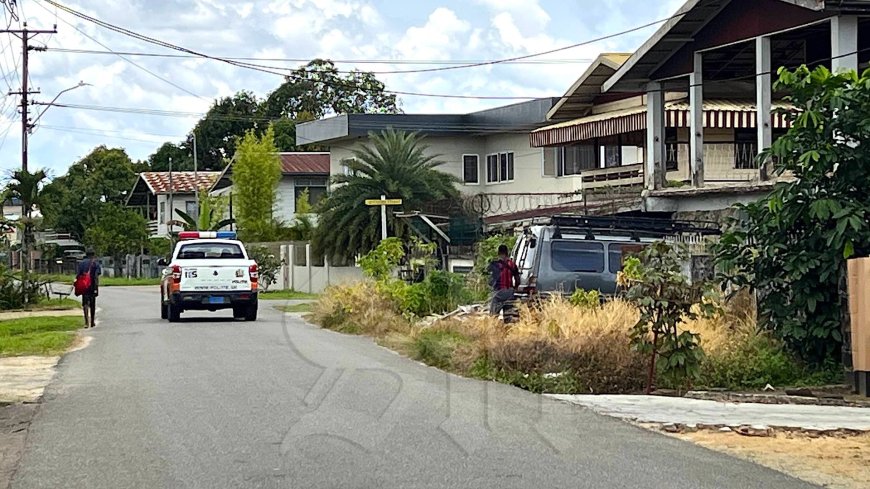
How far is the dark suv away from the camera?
2000 cm

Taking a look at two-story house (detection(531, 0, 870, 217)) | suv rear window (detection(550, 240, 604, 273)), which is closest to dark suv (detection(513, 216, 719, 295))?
suv rear window (detection(550, 240, 604, 273))

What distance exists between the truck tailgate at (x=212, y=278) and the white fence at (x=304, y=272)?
672 inches

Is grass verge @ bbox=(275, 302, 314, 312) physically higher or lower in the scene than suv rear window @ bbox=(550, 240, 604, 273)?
lower

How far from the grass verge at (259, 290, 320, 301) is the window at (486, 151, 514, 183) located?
850 cm

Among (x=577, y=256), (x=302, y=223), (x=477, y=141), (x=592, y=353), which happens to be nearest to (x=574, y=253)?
(x=577, y=256)

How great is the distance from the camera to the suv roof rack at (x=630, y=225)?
20.4 metres

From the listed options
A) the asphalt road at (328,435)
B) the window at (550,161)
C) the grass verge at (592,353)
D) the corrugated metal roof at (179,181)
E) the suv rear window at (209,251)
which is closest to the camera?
the asphalt road at (328,435)

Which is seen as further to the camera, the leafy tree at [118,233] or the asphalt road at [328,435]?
the leafy tree at [118,233]

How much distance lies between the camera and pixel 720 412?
517 inches

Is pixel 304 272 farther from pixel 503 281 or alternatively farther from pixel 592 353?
pixel 592 353

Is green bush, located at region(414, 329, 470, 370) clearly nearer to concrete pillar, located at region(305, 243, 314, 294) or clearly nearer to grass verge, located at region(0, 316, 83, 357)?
grass verge, located at region(0, 316, 83, 357)

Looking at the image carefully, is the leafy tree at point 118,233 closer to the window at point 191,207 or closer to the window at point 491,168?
the window at point 191,207

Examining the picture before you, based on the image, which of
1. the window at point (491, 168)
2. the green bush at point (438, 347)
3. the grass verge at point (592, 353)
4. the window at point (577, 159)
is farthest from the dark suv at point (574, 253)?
the window at point (491, 168)

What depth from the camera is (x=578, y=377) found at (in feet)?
50.1
